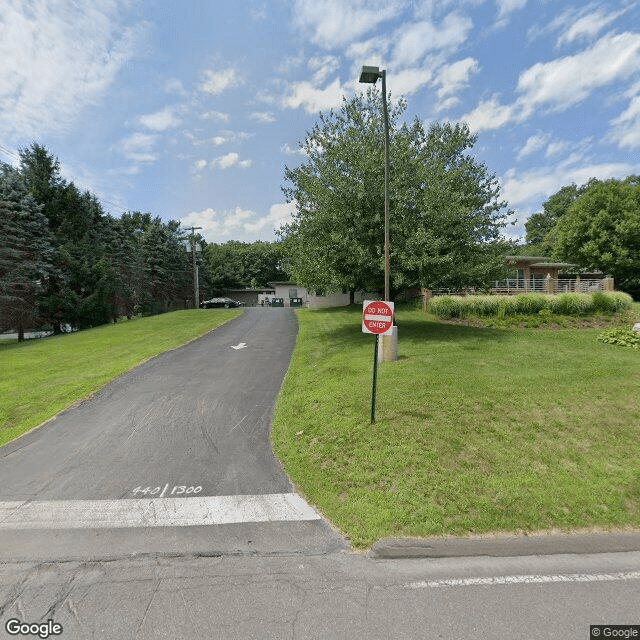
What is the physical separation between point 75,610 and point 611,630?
14.1ft

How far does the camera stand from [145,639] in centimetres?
270

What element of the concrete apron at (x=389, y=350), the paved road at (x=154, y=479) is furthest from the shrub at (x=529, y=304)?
the paved road at (x=154, y=479)

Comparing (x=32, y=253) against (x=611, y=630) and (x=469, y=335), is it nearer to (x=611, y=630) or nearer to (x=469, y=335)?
(x=469, y=335)

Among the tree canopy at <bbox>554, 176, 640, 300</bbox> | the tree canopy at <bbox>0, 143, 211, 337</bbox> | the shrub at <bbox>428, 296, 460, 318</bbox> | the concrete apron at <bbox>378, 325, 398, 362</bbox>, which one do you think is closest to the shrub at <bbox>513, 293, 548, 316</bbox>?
the shrub at <bbox>428, 296, 460, 318</bbox>

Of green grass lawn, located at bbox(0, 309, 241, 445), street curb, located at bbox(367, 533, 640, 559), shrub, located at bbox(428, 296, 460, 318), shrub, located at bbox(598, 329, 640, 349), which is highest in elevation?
shrub, located at bbox(428, 296, 460, 318)

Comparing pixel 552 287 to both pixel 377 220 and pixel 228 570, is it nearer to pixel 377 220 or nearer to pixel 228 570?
pixel 377 220

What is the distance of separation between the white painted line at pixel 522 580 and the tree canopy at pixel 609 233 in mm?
33965

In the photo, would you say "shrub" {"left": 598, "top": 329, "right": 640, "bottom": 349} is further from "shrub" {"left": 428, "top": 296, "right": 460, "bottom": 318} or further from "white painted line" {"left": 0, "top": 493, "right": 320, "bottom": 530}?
"white painted line" {"left": 0, "top": 493, "right": 320, "bottom": 530}

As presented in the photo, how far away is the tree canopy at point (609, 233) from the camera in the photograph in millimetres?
28812

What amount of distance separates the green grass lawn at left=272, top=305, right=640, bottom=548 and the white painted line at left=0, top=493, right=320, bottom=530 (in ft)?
1.47

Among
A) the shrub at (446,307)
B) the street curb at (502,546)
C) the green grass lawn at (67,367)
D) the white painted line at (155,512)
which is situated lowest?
the white painted line at (155,512)

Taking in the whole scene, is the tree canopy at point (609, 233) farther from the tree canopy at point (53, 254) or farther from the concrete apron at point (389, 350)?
the tree canopy at point (53, 254)

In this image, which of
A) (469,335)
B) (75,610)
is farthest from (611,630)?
(469,335)

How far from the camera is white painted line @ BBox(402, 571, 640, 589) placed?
3.20 meters
